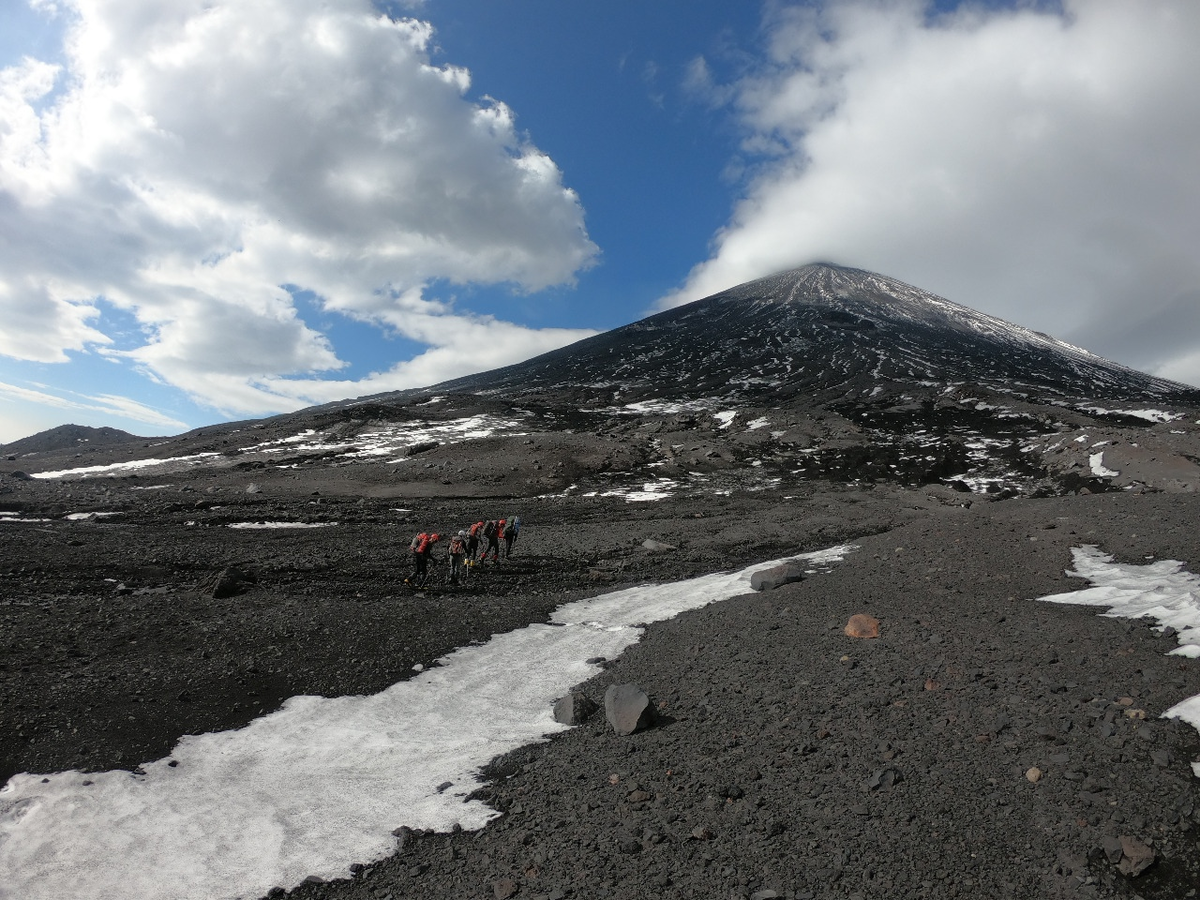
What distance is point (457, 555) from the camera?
19.3 m

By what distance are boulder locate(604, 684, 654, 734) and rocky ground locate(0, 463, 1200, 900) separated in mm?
182

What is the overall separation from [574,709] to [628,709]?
1.09m

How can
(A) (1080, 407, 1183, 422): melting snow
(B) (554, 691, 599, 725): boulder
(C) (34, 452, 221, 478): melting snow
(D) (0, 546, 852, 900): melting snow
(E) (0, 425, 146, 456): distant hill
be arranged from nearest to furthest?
(D) (0, 546, 852, 900): melting snow
(B) (554, 691, 599, 725): boulder
(C) (34, 452, 221, 478): melting snow
(A) (1080, 407, 1183, 422): melting snow
(E) (0, 425, 146, 456): distant hill

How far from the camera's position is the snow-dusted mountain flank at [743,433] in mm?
41969

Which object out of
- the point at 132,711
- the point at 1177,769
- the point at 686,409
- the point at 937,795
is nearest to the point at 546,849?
the point at 937,795

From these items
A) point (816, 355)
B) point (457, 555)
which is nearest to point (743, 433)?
point (457, 555)

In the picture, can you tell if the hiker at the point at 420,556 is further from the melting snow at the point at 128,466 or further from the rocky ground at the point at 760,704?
the melting snow at the point at 128,466

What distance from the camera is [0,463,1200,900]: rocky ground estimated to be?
5.68 m

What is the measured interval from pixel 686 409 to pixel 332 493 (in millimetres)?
54043

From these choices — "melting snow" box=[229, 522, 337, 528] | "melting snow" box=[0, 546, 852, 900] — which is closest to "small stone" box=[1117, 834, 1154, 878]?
"melting snow" box=[0, 546, 852, 900]

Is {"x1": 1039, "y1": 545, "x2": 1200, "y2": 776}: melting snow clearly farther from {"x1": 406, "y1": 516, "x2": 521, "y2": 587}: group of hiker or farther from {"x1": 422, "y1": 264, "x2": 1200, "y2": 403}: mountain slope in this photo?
{"x1": 422, "y1": 264, "x2": 1200, "y2": 403}: mountain slope

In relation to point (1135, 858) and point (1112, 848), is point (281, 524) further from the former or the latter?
point (1135, 858)

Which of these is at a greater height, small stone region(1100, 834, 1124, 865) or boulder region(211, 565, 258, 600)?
boulder region(211, 565, 258, 600)

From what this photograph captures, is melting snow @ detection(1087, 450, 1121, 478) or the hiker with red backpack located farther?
melting snow @ detection(1087, 450, 1121, 478)
